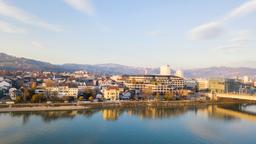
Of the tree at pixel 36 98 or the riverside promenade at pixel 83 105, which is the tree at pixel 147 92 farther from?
the tree at pixel 36 98

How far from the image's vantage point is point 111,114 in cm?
1123

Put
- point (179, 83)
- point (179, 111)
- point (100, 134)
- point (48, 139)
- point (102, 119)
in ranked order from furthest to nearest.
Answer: point (179, 83) → point (179, 111) → point (102, 119) → point (100, 134) → point (48, 139)

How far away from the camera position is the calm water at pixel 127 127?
7305mm

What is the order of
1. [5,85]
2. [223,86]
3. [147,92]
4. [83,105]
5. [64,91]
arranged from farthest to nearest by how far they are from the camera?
[223,86] → [147,92] → [5,85] → [64,91] → [83,105]

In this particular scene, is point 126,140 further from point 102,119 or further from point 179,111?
point 179,111

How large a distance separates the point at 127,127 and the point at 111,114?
2278 millimetres

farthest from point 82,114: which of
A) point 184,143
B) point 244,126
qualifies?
point 244,126

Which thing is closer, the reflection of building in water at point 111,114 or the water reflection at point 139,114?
the water reflection at point 139,114

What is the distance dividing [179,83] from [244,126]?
41.3 ft

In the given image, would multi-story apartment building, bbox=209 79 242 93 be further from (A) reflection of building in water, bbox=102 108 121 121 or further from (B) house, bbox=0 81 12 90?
(B) house, bbox=0 81 12 90

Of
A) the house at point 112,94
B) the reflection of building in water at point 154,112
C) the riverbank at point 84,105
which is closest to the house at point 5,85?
the riverbank at point 84,105

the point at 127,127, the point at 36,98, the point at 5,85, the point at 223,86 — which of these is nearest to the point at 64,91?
the point at 36,98

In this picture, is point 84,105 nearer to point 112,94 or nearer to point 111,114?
point 111,114

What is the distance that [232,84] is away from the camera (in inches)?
889
